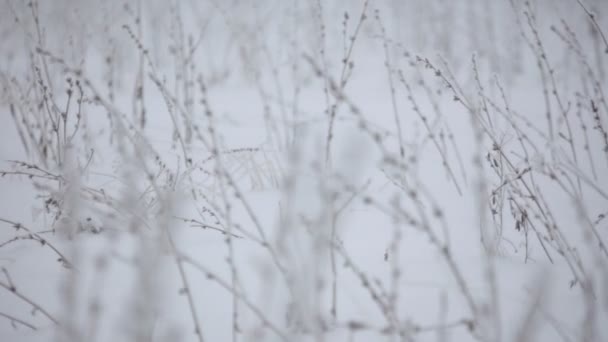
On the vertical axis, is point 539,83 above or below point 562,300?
above

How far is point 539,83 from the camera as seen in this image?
15.1 ft

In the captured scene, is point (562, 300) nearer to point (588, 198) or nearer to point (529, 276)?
point (529, 276)

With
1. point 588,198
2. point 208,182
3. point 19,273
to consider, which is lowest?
point 19,273

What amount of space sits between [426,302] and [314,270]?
2.08ft

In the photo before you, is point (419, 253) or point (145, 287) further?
point (419, 253)

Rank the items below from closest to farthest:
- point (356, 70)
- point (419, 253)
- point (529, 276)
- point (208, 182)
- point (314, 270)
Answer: point (314, 270), point (529, 276), point (419, 253), point (208, 182), point (356, 70)

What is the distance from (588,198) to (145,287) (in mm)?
1920

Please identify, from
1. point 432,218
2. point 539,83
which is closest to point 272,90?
point 539,83

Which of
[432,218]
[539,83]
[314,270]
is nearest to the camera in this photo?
[314,270]

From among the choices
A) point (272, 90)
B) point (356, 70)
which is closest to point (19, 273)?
point (272, 90)

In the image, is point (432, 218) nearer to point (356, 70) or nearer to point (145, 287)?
point (145, 287)

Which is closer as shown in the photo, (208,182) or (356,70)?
(208,182)

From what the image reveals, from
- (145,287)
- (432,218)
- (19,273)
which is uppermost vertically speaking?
(432,218)

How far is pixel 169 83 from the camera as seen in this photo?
4855 millimetres
